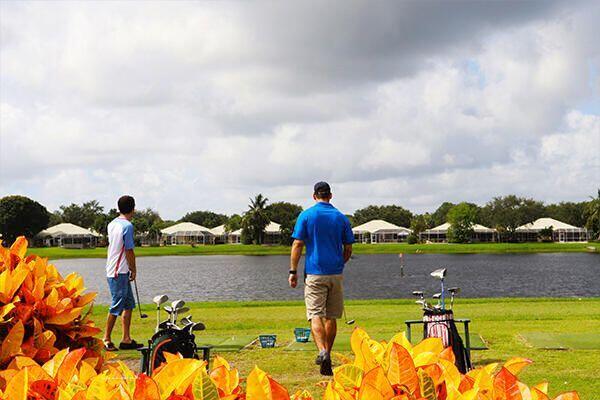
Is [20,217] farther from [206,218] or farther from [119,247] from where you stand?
[119,247]

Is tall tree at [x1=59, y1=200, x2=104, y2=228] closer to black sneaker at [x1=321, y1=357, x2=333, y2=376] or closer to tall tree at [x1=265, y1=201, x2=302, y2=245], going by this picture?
tall tree at [x1=265, y1=201, x2=302, y2=245]

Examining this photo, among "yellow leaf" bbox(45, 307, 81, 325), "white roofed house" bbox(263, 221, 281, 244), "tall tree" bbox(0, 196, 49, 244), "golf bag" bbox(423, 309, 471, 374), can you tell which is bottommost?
"golf bag" bbox(423, 309, 471, 374)

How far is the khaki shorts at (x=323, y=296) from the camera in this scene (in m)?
7.68

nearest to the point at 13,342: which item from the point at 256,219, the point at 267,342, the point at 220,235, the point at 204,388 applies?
the point at 204,388

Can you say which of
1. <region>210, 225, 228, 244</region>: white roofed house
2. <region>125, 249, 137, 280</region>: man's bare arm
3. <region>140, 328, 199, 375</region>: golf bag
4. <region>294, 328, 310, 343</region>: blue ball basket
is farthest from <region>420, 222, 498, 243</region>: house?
<region>140, 328, 199, 375</region>: golf bag

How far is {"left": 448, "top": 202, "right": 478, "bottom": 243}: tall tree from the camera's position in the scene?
386 feet

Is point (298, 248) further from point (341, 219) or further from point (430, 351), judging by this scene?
point (430, 351)

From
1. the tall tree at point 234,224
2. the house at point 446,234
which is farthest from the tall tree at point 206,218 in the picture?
the house at point 446,234

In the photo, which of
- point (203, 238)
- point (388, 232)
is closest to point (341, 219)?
point (388, 232)

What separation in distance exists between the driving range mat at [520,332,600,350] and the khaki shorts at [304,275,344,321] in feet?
9.05

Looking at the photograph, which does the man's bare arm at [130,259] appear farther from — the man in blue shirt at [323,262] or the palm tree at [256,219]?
the palm tree at [256,219]

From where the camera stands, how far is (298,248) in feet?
25.6

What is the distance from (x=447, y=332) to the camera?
6.44m

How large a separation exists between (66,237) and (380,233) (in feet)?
202
